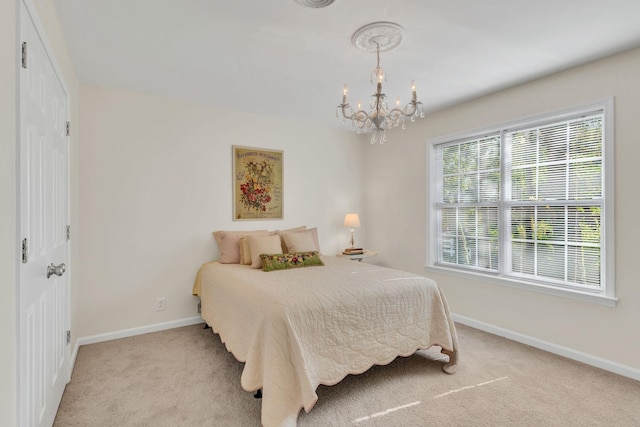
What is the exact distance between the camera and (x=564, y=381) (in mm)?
2408

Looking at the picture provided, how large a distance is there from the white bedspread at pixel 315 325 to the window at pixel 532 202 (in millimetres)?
1259

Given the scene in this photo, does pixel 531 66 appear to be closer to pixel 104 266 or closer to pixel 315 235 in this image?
pixel 315 235

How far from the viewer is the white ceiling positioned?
6.51 feet

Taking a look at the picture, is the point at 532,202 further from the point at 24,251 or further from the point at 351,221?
the point at 24,251

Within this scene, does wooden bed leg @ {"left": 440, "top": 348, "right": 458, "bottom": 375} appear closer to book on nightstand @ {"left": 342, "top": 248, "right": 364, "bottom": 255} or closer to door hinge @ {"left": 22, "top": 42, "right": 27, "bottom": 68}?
book on nightstand @ {"left": 342, "top": 248, "right": 364, "bottom": 255}

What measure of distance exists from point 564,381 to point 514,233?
1399 millimetres

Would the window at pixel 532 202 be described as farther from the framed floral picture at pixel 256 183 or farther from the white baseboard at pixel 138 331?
the white baseboard at pixel 138 331

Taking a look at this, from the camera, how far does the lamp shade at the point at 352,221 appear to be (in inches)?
181

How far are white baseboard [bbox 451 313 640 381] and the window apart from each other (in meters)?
0.51

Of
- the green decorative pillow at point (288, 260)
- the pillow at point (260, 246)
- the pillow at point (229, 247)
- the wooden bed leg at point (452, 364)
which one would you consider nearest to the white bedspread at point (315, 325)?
the wooden bed leg at point (452, 364)

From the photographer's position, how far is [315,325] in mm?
2094

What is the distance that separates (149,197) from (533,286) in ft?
12.8

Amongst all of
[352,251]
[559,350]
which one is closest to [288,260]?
[352,251]

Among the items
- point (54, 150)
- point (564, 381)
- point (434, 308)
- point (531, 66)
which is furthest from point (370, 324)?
point (531, 66)
